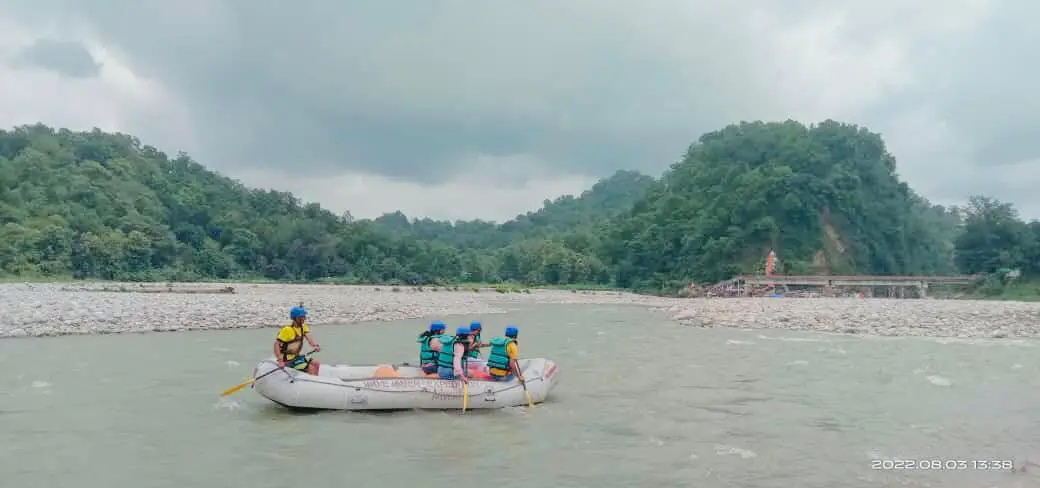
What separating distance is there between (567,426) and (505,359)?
7.15 feet

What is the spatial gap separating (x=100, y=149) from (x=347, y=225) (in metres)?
27.6

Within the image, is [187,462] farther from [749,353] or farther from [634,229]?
[634,229]

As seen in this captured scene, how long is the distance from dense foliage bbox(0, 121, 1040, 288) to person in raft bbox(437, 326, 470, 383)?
175 ft

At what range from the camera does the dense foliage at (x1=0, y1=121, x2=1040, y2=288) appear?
63.3m

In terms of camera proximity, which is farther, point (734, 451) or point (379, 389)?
point (379, 389)

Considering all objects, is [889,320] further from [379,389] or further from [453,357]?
[379,389]

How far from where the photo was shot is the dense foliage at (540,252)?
208 feet
